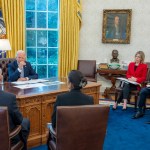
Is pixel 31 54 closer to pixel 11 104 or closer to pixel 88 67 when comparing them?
pixel 88 67

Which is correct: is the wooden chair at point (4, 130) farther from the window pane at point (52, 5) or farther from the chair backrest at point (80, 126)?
the window pane at point (52, 5)

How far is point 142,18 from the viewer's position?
6.48 metres

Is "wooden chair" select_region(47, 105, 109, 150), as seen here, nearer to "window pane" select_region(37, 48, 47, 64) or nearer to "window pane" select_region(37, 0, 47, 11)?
"window pane" select_region(37, 48, 47, 64)

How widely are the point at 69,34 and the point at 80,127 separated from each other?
463 cm

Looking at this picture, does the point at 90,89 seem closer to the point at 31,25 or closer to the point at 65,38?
the point at 65,38

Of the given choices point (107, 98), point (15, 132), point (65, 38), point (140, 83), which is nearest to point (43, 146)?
point (15, 132)

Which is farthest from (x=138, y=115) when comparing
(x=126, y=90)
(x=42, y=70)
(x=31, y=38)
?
(x=31, y=38)

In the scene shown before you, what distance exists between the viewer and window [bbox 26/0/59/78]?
6543 millimetres

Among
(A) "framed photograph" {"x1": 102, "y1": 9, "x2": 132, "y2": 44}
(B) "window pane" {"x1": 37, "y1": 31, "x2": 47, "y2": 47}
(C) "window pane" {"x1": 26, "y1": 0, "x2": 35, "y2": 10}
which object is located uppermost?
(C) "window pane" {"x1": 26, "y1": 0, "x2": 35, "y2": 10}

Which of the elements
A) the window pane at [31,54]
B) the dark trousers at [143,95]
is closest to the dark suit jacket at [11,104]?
the dark trousers at [143,95]

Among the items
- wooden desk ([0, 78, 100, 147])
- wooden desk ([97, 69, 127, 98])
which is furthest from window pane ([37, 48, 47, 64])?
wooden desk ([0, 78, 100, 147])

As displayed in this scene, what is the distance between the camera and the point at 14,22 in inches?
241

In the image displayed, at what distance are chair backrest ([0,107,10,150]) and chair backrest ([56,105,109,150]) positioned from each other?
444 millimetres

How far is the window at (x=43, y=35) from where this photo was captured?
6.54 metres
